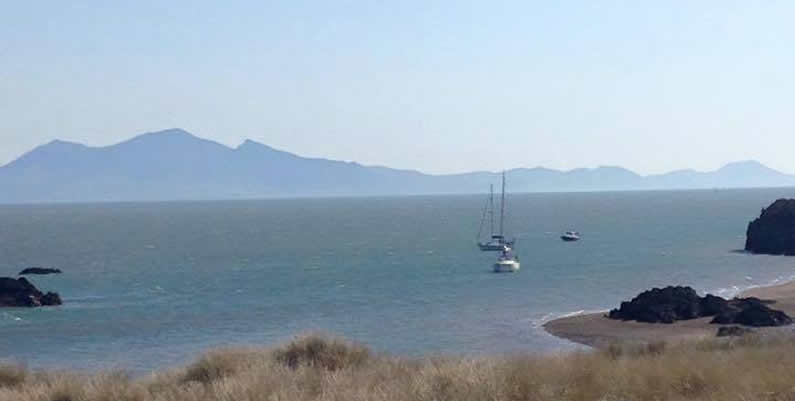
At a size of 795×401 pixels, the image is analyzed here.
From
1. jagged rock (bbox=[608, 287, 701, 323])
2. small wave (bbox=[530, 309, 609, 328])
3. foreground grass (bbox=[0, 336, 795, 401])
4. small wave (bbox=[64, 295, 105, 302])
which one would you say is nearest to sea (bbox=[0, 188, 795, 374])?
small wave (bbox=[64, 295, 105, 302])

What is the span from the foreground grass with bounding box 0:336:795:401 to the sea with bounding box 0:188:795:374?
4.29 meters

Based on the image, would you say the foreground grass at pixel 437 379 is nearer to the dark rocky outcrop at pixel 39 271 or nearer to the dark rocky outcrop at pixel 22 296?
the dark rocky outcrop at pixel 22 296

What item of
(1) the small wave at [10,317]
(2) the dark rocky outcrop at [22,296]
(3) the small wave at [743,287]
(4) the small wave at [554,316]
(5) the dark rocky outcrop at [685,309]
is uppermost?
(5) the dark rocky outcrop at [685,309]

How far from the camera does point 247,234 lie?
147m

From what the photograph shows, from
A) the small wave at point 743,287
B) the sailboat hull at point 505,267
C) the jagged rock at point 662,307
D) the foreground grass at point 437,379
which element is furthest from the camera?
the sailboat hull at point 505,267

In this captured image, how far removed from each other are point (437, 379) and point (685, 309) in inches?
1564

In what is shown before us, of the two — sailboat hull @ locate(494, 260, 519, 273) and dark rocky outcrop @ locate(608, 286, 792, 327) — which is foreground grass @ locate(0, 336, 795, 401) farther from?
sailboat hull @ locate(494, 260, 519, 273)

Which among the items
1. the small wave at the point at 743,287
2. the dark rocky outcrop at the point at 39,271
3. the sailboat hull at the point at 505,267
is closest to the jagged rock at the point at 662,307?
the small wave at the point at 743,287

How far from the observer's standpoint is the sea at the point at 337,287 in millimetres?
44562

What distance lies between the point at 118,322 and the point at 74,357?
11409 millimetres

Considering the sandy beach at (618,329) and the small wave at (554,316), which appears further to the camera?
the small wave at (554,316)

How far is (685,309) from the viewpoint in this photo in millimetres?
51438

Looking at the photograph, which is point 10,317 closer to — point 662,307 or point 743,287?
point 662,307

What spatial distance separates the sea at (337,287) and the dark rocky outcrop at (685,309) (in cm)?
367
